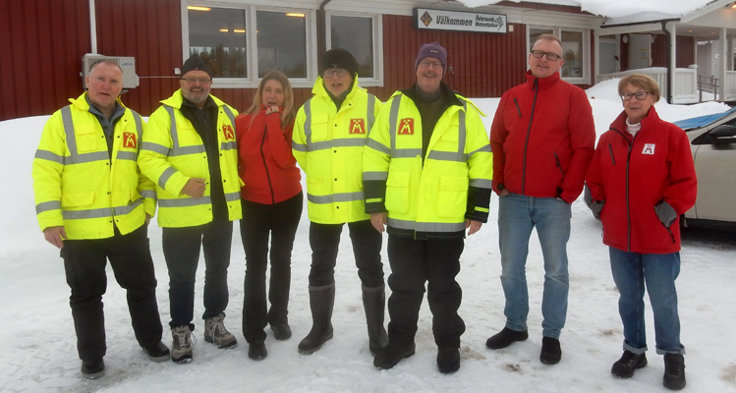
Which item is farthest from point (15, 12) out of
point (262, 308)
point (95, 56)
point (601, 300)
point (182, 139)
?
point (601, 300)

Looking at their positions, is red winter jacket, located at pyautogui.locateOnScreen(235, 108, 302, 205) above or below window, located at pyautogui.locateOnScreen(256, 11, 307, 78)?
below

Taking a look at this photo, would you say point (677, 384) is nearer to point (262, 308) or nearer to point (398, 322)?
point (398, 322)

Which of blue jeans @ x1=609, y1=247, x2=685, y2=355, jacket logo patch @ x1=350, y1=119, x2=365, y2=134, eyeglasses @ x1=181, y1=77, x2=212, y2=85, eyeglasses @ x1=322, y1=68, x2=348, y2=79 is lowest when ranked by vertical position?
blue jeans @ x1=609, y1=247, x2=685, y2=355

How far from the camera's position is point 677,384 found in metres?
3.06

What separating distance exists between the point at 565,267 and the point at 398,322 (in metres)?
1.05

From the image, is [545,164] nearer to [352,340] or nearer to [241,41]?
[352,340]

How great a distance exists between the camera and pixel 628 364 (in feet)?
10.7

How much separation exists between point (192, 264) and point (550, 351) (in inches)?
87.1

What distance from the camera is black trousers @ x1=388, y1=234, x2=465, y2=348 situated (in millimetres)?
3385

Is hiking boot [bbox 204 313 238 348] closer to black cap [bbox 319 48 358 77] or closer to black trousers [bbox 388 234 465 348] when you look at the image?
black trousers [bbox 388 234 465 348]

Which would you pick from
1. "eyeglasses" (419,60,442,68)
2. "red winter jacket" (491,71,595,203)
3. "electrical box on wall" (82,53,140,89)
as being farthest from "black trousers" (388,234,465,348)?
"electrical box on wall" (82,53,140,89)

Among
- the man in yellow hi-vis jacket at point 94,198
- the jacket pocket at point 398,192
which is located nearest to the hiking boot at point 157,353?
the man in yellow hi-vis jacket at point 94,198

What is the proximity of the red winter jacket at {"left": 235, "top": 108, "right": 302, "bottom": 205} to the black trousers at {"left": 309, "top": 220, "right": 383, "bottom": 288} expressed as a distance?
0.33 metres

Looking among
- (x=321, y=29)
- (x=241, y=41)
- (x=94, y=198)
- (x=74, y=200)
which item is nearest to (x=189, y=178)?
(x=94, y=198)
